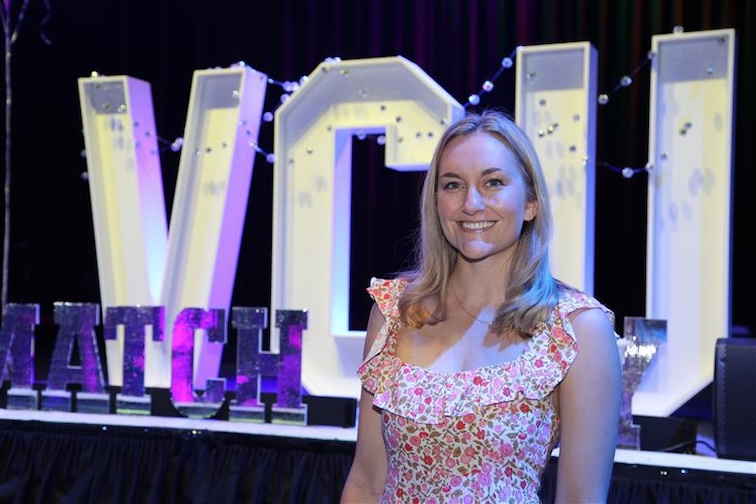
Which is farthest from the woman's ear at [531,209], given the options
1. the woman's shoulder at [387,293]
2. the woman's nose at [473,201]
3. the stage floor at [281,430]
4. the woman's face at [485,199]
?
the stage floor at [281,430]

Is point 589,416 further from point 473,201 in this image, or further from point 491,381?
point 473,201

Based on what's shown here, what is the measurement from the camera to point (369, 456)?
2123 millimetres

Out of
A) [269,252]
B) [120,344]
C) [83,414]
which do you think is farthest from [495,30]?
[83,414]

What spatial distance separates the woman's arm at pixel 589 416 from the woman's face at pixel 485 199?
0.24 meters

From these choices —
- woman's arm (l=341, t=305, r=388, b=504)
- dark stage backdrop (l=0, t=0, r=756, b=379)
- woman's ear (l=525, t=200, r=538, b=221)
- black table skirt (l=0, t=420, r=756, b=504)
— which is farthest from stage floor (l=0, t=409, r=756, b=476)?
dark stage backdrop (l=0, t=0, r=756, b=379)

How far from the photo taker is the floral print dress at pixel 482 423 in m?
1.91

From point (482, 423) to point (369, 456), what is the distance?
32cm

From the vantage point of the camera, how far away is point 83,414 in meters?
3.95

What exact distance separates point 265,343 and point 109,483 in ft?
9.70

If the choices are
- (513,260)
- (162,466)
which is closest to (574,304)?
(513,260)

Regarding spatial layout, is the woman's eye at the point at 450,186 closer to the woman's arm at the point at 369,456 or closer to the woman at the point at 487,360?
the woman at the point at 487,360

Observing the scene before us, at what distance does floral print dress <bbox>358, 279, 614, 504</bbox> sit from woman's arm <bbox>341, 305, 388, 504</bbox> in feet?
0.32

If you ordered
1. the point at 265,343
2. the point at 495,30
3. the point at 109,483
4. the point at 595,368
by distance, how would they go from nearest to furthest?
the point at 595,368 < the point at 109,483 < the point at 495,30 < the point at 265,343

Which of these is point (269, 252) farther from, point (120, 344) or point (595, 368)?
point (595, 368)
